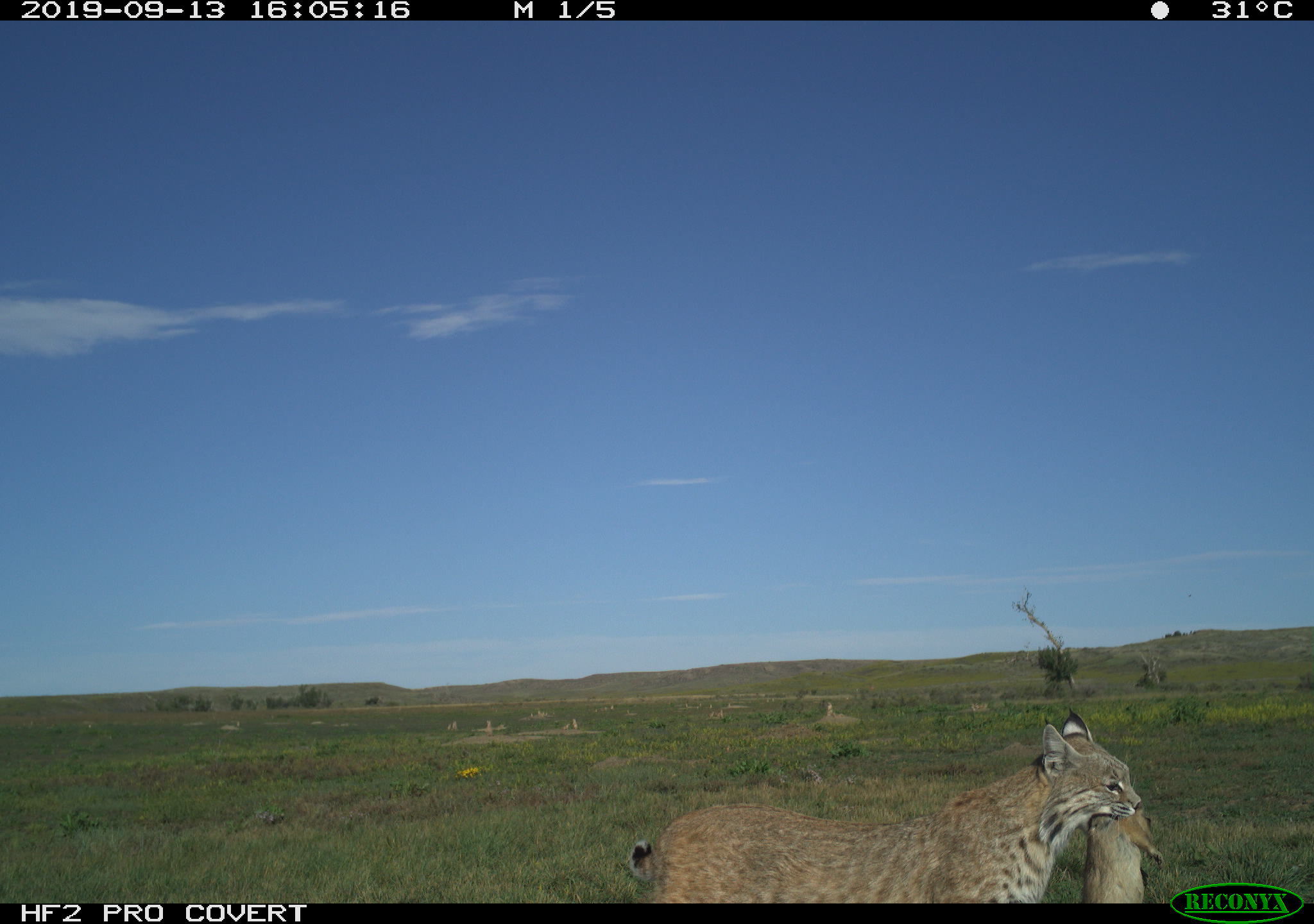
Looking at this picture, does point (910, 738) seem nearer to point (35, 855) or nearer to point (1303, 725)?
point (1303, 725)

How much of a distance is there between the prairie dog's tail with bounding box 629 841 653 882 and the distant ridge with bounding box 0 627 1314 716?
5869cm

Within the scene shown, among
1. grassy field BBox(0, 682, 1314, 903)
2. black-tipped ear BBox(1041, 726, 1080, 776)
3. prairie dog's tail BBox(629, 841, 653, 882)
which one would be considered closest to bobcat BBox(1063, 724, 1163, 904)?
black-tipped ear BBox(1041, 726, 1080, 776)

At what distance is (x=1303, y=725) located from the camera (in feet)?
88.3

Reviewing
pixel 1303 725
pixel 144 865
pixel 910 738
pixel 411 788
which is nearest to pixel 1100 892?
pixel 144 865

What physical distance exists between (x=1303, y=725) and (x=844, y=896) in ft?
98.9

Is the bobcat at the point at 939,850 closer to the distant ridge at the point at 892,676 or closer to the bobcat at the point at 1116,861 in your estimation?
the bobcat at the point at 1116,861

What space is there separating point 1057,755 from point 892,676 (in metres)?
130

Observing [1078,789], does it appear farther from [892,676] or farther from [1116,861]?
[892,676]
